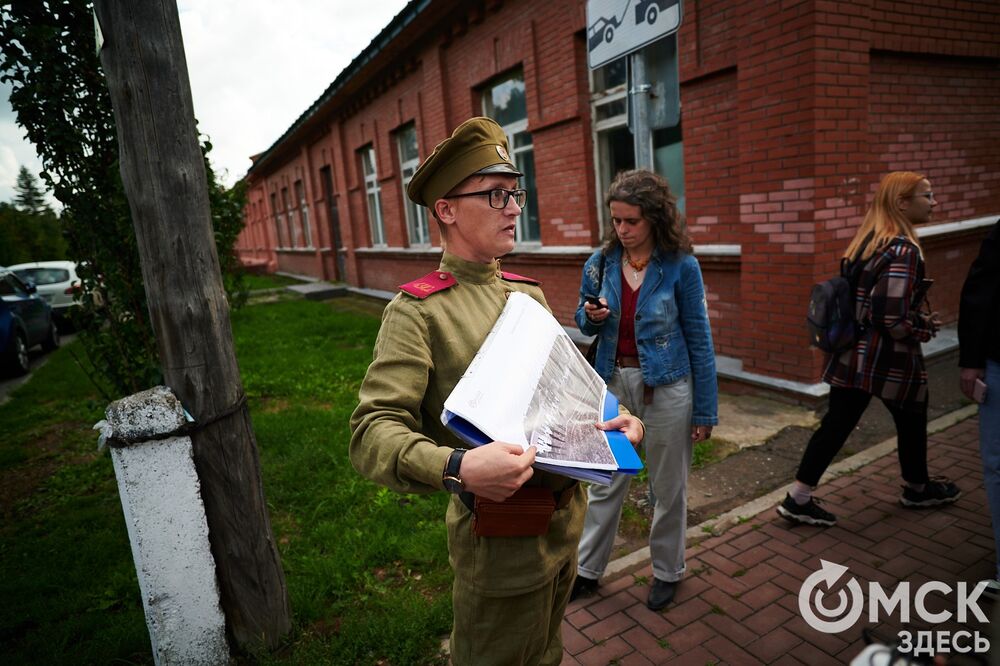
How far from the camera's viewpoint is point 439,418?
1602 mm

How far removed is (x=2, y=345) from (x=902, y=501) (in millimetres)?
12428

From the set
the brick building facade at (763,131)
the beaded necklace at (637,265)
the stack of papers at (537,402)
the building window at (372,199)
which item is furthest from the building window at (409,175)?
the stack of papers at (537,402)

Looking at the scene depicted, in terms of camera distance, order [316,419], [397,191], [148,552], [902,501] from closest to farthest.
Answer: [148,552] → [902,501] → [316,419] → [397,191]

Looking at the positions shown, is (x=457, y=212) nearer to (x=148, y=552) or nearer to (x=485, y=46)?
(x=148, y=552)

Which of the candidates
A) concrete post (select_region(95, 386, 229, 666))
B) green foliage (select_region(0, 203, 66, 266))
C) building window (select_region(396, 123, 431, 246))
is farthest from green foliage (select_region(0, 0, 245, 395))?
green foliage (select_region(0, 203, 66, 266))

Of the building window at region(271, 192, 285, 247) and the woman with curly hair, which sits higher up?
the building window at region(271, 192, 285, 247)

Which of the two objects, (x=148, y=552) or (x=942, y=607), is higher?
(x=148, y=552)

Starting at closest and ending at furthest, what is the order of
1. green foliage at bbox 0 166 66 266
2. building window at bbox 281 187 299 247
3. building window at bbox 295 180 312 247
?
1. building window at bbox 295 180 312 247
2. building window at bbox 281 187 299 247
3. green foliage at bbox 0 166 66 266

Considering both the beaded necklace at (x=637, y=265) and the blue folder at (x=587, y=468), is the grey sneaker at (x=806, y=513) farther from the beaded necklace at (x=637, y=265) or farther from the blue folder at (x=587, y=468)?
the blue folder at (x=587, y=468)

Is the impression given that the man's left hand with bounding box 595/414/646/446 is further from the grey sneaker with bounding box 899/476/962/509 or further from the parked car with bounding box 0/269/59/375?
the parked car with bounding box 0/269/59/375

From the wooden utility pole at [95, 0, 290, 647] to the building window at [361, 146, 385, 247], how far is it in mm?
13423

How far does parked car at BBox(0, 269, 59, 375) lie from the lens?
9.90m

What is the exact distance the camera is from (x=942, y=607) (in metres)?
2.61

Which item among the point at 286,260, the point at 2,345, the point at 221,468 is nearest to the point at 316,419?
the point at 221,468
